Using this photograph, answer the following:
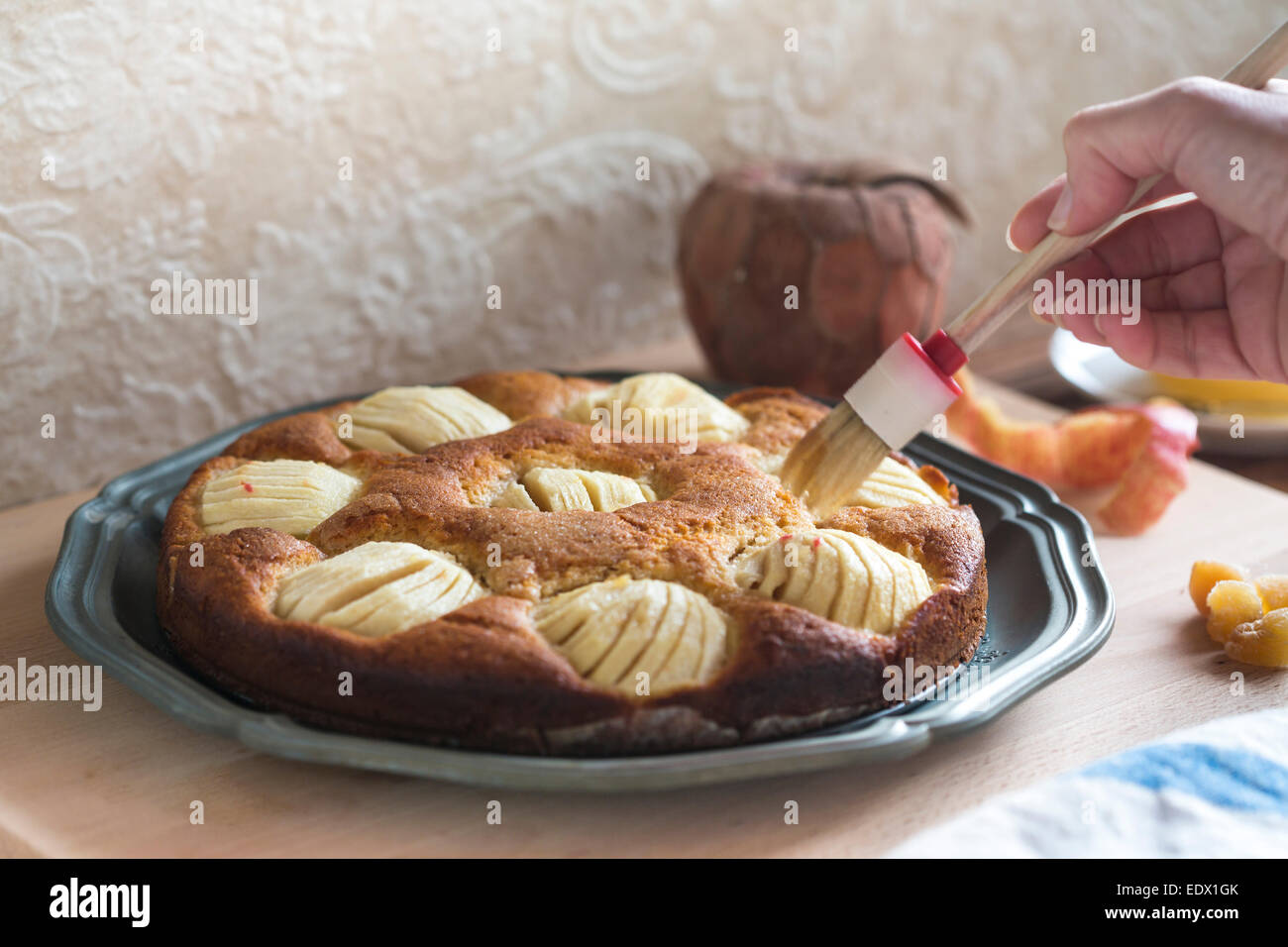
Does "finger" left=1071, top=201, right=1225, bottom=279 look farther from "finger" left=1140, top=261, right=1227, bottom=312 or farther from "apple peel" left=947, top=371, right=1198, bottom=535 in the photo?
"apple peel" left=947, top=371, right=1198, bottom=535

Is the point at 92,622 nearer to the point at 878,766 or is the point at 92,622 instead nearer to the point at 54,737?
the point at 54,737

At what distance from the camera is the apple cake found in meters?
0.82

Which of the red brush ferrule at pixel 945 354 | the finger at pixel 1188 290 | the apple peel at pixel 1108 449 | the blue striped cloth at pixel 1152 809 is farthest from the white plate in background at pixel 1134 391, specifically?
the blue striped cloth at pixel 1152 809

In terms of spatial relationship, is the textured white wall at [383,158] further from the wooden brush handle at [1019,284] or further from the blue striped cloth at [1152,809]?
the blue striped cloth at [1152,809]

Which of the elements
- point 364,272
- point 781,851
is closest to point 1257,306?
point 781,851

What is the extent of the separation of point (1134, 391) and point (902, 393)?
842mm

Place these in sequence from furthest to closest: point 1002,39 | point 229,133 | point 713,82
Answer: point 1002,39
point 713,82
point 229,133

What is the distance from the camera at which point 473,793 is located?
867mm

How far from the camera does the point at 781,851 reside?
31.8 inches

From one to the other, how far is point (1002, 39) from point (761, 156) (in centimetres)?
51

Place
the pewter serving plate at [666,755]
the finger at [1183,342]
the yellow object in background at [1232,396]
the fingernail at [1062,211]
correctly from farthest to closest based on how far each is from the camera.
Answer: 1. the yellow object in background at [1232,396]
2. the finger at [1183,342]
3. the fingernail at [1062,211]
4. the pewter serving plate at [666,755]

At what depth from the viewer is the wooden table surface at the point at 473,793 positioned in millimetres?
815

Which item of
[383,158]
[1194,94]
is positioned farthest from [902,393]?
[383,158]
